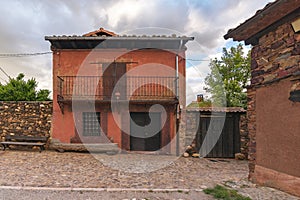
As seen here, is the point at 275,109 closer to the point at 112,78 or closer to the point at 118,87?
the point at 118,87

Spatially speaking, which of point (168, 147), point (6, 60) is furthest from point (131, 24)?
point (6, 60)

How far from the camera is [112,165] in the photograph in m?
7.45

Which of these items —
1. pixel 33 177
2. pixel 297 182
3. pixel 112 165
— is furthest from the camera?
pixel 112 165

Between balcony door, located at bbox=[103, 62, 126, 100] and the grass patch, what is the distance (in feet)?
→ 22.3

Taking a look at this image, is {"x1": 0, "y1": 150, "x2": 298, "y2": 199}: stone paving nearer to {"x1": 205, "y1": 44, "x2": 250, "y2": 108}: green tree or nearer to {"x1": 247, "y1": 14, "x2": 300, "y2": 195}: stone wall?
{"x1": 247, "y1": 14, "x2": 300, "y2": 195}: stone wall

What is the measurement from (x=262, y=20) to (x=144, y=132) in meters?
7.38

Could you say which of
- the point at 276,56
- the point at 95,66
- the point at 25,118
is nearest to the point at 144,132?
the point at 95,66

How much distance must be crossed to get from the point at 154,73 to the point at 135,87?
117 centimetres

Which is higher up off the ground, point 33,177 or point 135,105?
point 135,105

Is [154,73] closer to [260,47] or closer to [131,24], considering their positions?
[131,24]

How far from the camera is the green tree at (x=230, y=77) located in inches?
771

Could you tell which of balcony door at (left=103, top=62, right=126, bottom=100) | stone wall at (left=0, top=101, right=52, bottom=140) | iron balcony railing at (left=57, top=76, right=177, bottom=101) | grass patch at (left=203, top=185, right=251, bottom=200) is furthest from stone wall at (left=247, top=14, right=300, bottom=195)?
stone wall at (left=0, top=101, right=52, bottom=140)

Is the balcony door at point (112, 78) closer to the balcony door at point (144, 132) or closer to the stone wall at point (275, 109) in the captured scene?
the balcony door at point (144, 132)

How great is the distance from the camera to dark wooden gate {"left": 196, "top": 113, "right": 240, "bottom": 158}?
32.1ft
